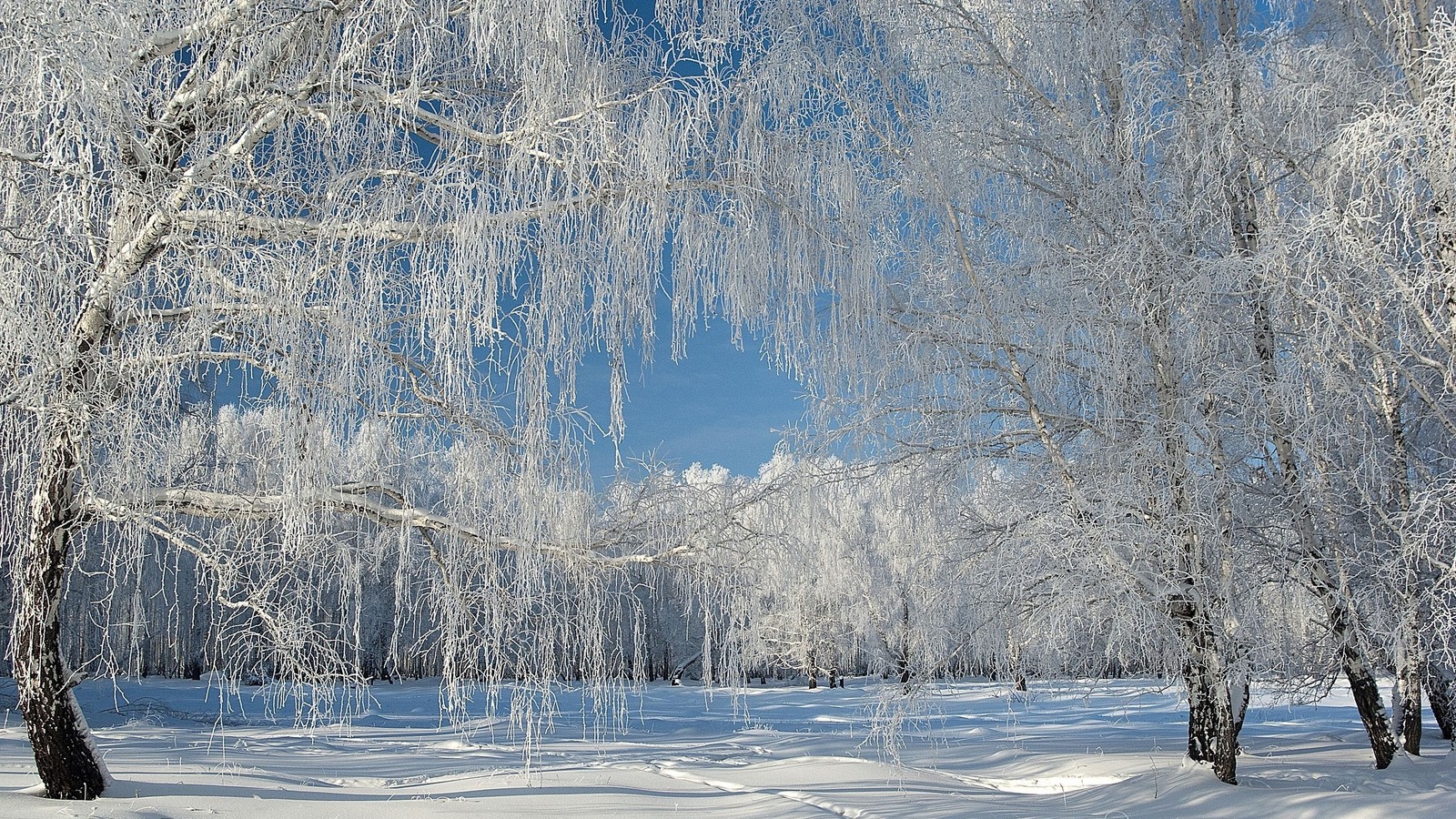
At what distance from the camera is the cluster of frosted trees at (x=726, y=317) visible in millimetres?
3770

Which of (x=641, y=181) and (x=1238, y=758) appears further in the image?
(x=1238, y=758)

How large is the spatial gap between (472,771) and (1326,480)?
611 cm

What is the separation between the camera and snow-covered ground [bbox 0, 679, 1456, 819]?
16.8 ft

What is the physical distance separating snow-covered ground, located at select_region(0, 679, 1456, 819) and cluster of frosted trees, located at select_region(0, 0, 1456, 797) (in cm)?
52

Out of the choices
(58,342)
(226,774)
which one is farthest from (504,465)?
(226,774)

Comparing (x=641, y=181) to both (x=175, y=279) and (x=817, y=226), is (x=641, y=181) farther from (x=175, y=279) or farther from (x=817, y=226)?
(x=175, y=279)

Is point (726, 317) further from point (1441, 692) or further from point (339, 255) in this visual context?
point (1441, 692)

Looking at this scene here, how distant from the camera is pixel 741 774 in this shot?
7.39 m

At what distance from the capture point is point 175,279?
372 cm

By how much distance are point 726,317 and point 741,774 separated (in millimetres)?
4437

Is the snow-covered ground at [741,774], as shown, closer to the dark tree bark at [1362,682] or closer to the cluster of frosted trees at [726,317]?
the dark tree bark at [1362,682]

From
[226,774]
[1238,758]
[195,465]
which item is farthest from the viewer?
[1238,758]

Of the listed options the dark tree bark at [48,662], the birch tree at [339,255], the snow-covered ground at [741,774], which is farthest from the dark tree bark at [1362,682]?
the dark tree bark at [48,662]

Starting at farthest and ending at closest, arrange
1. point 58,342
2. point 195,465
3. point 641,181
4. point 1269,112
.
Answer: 1. point 1269,112
2. point 195,465
3. point 641,181
4. point 58,342
